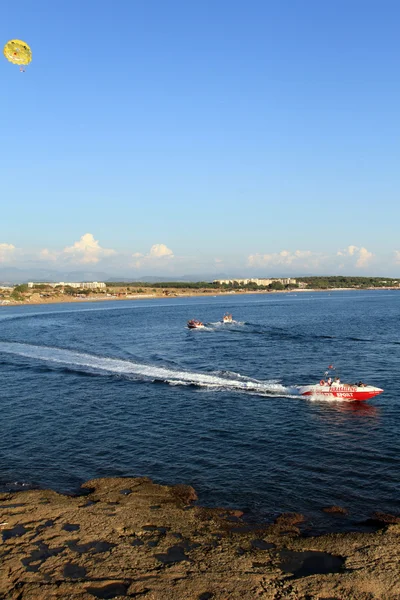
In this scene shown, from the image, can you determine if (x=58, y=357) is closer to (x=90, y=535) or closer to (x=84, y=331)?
(x=84, y=331)

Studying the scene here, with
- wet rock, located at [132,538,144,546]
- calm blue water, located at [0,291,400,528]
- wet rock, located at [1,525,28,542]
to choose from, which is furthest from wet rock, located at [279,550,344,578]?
wet rock, located at [1,525,28,542]

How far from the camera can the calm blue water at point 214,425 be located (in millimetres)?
23531

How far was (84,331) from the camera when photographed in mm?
98125

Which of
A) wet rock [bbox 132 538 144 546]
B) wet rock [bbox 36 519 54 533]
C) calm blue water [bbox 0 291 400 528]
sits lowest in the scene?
calm blue water [bbox 0 291 400 528]

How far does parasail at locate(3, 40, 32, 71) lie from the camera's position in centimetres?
4078

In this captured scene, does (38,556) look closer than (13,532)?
Yes

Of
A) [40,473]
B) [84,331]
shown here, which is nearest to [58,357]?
[84,331]

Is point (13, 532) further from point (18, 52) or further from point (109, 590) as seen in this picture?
point (18, 52)

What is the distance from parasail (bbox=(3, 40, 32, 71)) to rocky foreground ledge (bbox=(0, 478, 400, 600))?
117 ft

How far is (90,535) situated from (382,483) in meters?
13.8

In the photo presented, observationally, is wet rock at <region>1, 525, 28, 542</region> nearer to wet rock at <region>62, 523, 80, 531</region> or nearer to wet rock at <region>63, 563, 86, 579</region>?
wet rock at <region>62, 523, 80, 531</region>

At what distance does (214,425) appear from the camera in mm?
33406

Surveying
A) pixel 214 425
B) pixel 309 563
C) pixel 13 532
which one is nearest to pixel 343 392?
pixel 214 425

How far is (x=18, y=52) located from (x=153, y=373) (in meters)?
32.5
